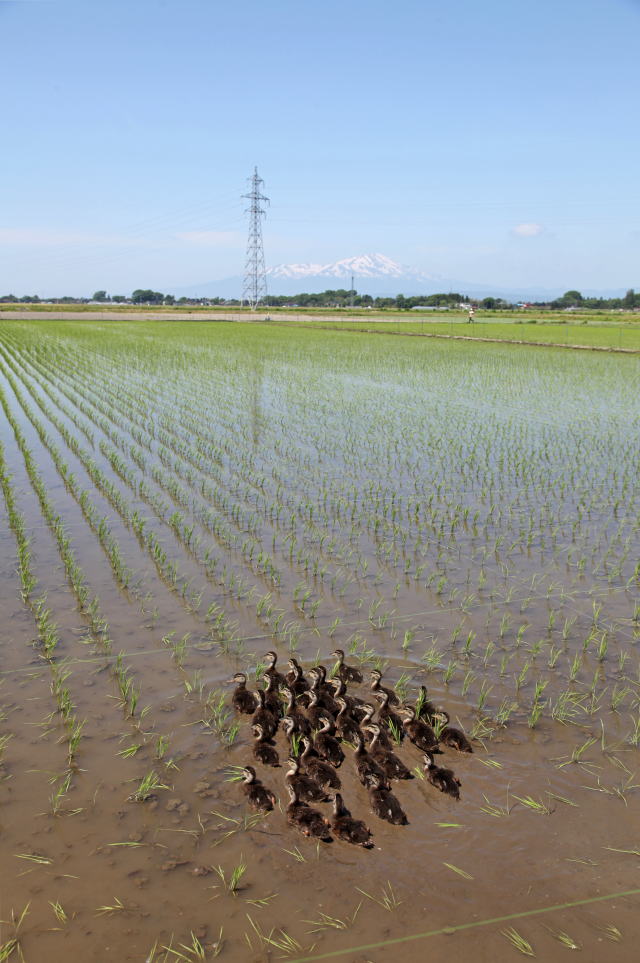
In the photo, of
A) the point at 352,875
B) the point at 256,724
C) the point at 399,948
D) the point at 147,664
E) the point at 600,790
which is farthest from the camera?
the point at 147,664

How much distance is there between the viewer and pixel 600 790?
4.07 m

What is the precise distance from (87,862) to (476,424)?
12506 millimetres

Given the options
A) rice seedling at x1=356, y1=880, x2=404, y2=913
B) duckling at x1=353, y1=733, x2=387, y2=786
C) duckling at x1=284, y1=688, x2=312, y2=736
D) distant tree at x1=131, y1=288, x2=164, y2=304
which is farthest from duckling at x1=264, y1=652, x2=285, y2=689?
distant tree at x1=131, y1=288, x2=164, y2=304

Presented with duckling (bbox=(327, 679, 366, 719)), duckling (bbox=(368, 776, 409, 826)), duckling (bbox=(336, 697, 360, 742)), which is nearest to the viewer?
duckling (bbox=(368, 776, 409, 826))

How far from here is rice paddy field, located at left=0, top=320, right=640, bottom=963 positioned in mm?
3256

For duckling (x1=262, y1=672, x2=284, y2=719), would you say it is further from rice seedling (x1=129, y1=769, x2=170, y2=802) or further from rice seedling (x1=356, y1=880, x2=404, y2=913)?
rice seedling (x1=356, y1=880, x2=404, y2=913)

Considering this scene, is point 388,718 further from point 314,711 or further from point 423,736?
point 314,711

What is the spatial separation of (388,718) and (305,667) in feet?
3.11

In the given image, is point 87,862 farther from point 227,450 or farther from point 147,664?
point 227,450

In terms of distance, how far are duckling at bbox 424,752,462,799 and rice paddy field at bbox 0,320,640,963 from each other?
5cm

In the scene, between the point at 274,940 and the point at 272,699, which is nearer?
the point at 274,940

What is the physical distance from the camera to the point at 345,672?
200 inches

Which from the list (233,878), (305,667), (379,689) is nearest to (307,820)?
(233,878)

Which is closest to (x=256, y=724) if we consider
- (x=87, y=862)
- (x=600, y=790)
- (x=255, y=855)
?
(x=255, y=855)
